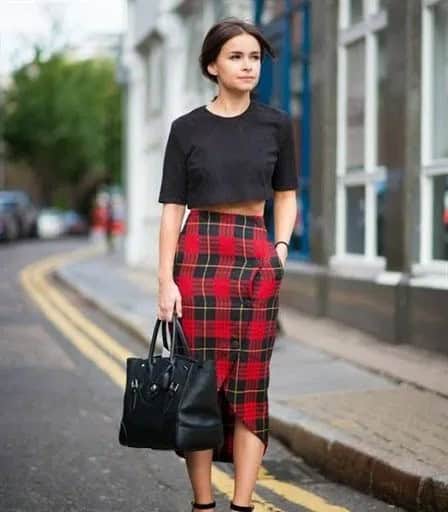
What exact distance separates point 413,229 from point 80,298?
7327 mm

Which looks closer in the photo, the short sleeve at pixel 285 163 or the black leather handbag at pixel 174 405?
the black leather handbag at pixel 174 405

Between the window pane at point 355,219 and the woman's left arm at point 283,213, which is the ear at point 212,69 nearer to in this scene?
the woman's left arm at point 283,213

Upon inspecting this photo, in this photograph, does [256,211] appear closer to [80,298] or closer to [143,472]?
[143,472]

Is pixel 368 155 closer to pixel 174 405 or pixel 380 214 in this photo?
pixel 380 214

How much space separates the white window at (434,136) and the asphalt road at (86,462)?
295 cm

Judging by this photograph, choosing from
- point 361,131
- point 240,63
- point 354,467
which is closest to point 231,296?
point 240,63

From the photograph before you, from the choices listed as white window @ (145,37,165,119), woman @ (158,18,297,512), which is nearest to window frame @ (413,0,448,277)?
woman @ (158,18,297,512)

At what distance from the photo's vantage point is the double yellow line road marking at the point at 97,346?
5.41m

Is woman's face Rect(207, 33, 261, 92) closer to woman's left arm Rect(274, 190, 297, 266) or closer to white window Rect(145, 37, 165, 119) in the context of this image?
woman's left arm Rect(274, 190, 297, 266)

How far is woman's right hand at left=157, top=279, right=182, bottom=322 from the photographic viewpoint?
4.27 m

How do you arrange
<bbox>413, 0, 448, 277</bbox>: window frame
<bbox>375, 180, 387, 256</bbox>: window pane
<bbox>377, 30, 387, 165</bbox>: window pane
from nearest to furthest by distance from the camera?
<bbox>413, 0, 448, 277</bbox>: window frame
<bbox>377, 30, 387, 165</bbox>: window pane
<bbox>375, 180, 387, 256</bbox>: window pane

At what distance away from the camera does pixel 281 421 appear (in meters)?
6.71

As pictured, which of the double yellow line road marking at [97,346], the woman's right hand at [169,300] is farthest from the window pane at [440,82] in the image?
the woman's right hand at [169,300]

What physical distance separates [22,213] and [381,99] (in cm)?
3275
